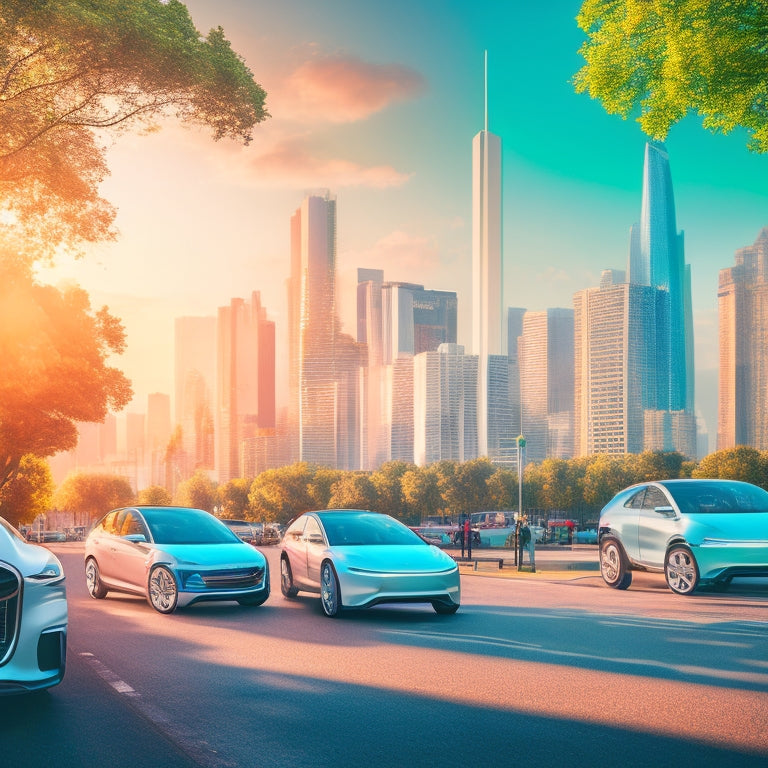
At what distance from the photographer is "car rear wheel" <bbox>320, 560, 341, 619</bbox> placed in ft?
42.4

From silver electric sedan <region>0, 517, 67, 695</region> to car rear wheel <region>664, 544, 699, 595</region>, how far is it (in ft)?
34.7

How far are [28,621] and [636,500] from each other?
39.8 ft

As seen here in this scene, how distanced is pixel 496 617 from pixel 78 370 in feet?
86.4

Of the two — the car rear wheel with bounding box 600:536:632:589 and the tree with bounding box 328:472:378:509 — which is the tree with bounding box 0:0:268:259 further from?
the tree with bounding box 328:472:378:509

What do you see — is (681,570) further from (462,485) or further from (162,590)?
(462,485)

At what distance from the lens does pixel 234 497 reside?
14288 cm

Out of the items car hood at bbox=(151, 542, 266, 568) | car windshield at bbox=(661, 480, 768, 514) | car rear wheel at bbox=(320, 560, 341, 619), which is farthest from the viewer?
car windshield at bbox=(661, 480, 768, 514)

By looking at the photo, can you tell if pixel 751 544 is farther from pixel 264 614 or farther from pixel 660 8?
pixel 660 8

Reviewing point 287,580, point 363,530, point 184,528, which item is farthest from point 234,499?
point 363,530

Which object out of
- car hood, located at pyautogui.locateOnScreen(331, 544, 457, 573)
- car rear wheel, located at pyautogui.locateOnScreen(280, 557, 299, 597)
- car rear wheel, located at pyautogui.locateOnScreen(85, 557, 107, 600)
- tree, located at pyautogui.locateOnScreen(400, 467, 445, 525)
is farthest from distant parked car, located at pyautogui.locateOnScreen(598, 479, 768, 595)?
tree, located at pyautogui.locateOnScreen(400, 467, 445, 525)

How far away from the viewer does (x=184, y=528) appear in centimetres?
1518

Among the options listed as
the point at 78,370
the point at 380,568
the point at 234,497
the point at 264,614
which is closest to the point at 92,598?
the point at 264,614

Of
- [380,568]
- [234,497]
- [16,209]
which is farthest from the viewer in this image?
[234,497]

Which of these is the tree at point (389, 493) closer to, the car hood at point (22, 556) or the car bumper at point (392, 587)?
the car bumper at point (392, 587)
